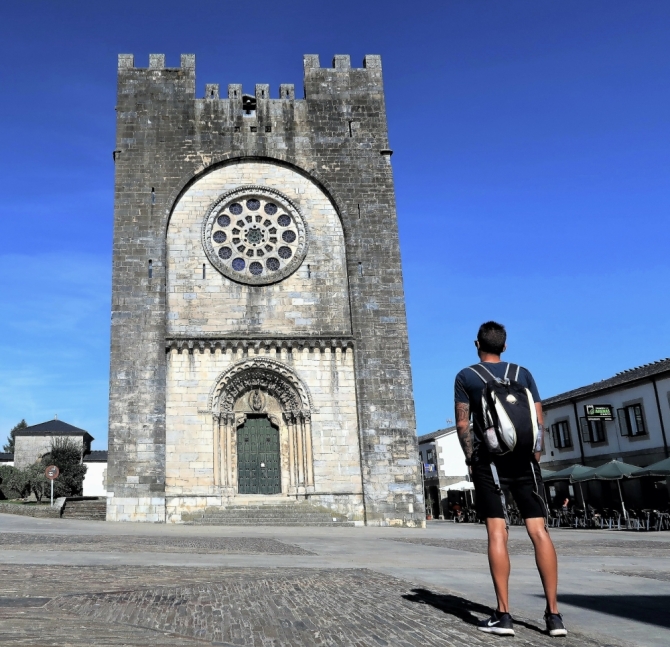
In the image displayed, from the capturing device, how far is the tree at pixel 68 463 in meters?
43.9

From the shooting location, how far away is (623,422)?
29.1 meters

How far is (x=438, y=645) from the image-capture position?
3.79m

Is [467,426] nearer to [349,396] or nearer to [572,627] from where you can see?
[572,627]

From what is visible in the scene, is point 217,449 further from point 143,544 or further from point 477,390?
point 477,390

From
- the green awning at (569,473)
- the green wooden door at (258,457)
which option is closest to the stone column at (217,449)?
the green wooden door at (258,457)

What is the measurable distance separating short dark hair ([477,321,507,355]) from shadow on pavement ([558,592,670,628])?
1.99 metres

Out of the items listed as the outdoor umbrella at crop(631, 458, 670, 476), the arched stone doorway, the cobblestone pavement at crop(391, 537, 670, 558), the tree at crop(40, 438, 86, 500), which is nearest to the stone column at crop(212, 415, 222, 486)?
the arched stone doorway

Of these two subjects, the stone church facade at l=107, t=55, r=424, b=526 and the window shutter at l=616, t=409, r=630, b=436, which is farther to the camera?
the window shutter at l=616, t=409, r=630, b=436

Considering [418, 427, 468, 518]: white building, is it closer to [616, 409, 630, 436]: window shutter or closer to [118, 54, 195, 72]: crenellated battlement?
[616, 409, 630, 436]: window shutter

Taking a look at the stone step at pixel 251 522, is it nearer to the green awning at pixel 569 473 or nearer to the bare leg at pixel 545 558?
the green awning at pixel 569 473

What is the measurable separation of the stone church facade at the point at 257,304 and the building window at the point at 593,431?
1325 centimetres

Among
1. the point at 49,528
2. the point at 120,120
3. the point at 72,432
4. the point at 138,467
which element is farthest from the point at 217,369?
the point at 72,432

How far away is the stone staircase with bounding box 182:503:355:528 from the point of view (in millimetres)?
19781

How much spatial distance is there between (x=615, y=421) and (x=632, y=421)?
107cm
